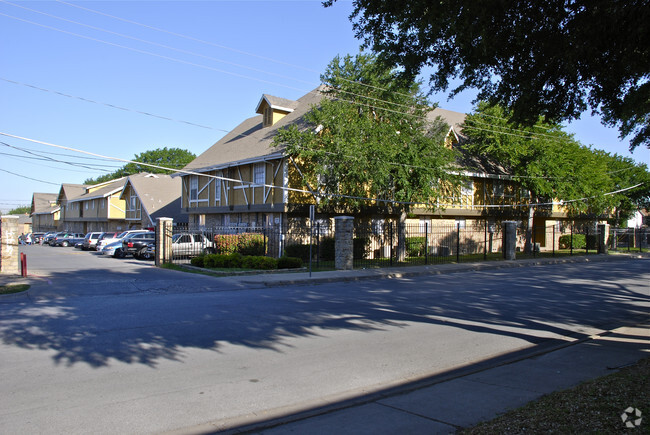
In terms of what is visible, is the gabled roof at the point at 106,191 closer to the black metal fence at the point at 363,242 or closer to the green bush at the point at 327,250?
the black metal fence at the point at 363,242

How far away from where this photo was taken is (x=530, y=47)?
9.39m

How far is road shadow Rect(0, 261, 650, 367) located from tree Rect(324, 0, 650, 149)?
4639mm

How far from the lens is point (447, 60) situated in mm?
10617

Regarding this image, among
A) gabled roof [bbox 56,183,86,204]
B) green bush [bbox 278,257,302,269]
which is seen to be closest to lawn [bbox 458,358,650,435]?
green bush [bbox 278,257,302,269]

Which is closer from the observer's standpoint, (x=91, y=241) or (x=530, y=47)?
(x=530, y=47)

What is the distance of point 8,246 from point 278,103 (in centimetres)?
1861

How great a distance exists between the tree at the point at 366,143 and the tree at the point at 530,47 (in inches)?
527

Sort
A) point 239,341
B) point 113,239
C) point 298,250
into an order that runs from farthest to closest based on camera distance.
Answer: point 113,239, point 298,250, point 239,341

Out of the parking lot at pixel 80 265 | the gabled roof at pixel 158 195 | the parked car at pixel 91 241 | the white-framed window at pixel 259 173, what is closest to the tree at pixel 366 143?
the white-framed window at pixel 259 173

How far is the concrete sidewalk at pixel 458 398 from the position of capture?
5059 millimetres

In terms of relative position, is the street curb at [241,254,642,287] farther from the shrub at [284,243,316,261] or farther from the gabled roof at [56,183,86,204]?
the gabled roof at [56,183,86,204]

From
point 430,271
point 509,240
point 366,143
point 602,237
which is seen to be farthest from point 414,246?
point 602,237

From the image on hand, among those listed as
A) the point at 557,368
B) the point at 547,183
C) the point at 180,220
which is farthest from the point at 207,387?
the point at 180,220

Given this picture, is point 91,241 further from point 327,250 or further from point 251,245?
point 327,250
